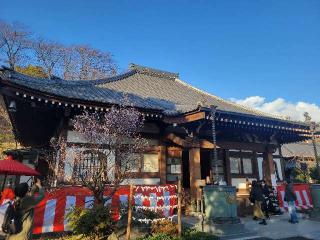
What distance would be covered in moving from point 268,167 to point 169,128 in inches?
209

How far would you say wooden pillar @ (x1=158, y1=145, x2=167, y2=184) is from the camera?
11.8 meters

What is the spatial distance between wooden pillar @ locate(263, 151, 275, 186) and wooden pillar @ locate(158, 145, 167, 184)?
16.7 ft

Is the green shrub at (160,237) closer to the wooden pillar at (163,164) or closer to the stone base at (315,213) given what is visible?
the wooden pillar at (163,164)

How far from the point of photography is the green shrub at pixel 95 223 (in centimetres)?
693

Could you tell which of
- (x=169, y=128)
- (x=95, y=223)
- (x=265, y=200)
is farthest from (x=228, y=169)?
(x=95, y=223)

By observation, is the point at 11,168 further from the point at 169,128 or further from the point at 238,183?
the point at 238,183

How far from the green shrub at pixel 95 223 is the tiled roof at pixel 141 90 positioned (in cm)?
422

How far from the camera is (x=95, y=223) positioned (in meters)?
6.96

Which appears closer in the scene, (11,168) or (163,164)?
(11,168)

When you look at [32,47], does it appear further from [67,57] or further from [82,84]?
[82,84]

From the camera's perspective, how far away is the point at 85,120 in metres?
9.15

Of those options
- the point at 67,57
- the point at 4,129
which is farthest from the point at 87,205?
the point at 67,57

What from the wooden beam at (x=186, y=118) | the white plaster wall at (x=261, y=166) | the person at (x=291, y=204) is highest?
the wooden beam at (x=186, y=118)

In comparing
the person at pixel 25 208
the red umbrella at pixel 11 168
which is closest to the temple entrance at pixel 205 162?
the red umbrella at pixel 11 168
